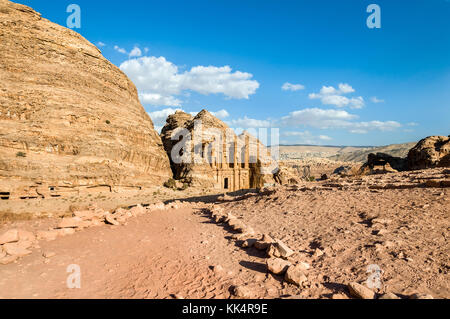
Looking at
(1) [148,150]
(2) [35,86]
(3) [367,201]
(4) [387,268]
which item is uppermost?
(2) [35,86]

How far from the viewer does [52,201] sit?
19.3 meters

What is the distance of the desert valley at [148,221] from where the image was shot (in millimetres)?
4590

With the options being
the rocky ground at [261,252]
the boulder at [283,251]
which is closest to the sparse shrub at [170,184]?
the rocky ground at [261,252]

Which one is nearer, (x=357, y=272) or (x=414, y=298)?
(x=414, y=298)

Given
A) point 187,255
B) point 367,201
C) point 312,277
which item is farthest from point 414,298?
point 367,201

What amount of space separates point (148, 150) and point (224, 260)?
83.2 feet

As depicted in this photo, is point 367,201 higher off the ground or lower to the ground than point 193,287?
higher

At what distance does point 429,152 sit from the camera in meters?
25.0

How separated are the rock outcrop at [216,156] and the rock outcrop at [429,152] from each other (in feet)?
58.0

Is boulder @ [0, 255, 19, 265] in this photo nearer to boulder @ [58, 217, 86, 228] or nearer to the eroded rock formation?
boulder @ [58, 217, 86, 228]
